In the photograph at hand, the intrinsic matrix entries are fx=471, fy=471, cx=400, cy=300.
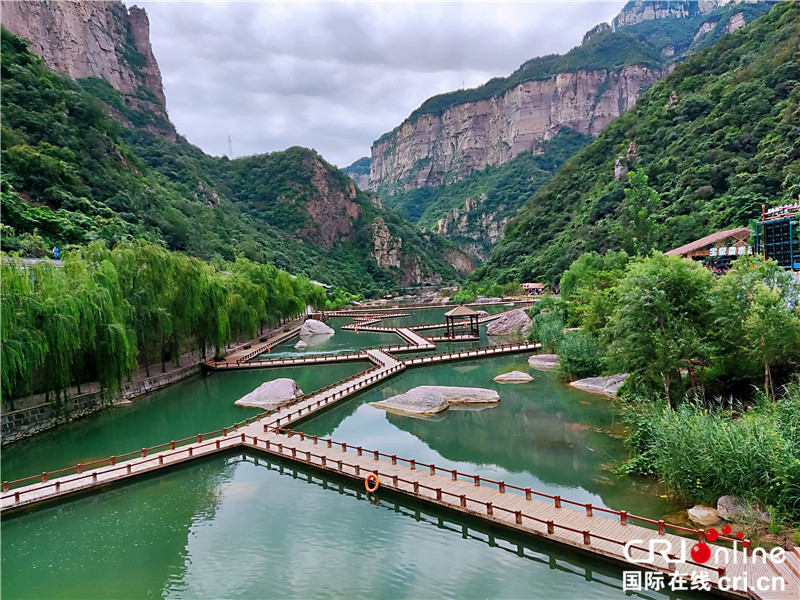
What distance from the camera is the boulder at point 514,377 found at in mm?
25891

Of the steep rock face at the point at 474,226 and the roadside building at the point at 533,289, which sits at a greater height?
the steep rock face at the point at 474,226

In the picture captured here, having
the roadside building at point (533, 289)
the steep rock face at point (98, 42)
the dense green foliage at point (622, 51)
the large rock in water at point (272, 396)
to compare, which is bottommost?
the large rock in water at point (272, 396)

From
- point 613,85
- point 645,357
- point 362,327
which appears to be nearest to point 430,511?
point 645,357

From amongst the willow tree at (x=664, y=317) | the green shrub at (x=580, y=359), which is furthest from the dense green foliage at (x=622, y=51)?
the willow tree at (x=664, y=317)

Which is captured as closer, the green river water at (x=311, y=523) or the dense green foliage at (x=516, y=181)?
the green river water at (x=311, y=523)

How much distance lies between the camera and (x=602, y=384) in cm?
2261

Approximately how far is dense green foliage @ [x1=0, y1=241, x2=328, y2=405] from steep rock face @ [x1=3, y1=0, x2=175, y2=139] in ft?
240

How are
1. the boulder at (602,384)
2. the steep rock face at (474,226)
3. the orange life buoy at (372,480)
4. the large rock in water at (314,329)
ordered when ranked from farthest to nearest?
the steep rock face at (474,226) → the large rock in water at (314,329) → the boulder at (602,384) → the orange life buoy at (372,480)

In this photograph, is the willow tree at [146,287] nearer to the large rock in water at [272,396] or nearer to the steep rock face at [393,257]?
the large rock in water at [272,396]

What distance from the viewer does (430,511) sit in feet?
40.5

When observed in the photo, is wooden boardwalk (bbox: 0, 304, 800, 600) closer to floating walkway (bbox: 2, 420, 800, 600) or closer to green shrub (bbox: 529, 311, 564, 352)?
floating walkway (bbox: 2, 420, 800, 600)

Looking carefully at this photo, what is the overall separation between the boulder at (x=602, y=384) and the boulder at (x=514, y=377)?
273cm

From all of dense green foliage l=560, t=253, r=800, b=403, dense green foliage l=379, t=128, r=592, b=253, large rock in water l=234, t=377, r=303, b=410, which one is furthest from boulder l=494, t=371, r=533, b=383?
dense green foliage l=379, t=128, r=592, b=253

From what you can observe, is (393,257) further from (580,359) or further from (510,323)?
(580,359)
